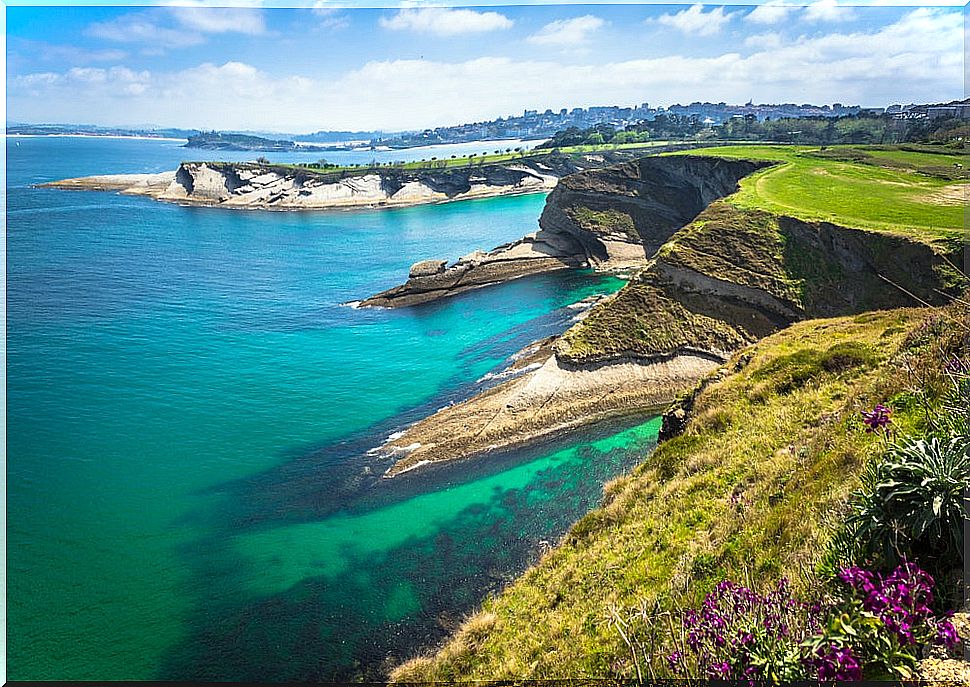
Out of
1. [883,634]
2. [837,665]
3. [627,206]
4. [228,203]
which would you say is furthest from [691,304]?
[228,203]

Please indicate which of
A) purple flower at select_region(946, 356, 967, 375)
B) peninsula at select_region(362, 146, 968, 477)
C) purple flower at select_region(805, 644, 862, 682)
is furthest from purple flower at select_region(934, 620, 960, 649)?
peninsula at select_region(362, 146, 968, 477)

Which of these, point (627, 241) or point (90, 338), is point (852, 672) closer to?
point (90, 338)

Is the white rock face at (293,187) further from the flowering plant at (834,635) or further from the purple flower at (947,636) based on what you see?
the purple flower at (947,636)

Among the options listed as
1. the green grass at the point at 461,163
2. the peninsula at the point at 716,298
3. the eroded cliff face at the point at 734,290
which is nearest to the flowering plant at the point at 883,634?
the peninsula at the point at 716,298

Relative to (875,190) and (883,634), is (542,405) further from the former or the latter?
(875,190)

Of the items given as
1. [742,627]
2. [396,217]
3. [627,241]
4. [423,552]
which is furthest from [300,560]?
[396,217]

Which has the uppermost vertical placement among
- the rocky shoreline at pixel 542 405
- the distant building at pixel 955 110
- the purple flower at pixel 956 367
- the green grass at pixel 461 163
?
the green grass at pixel 461 163
